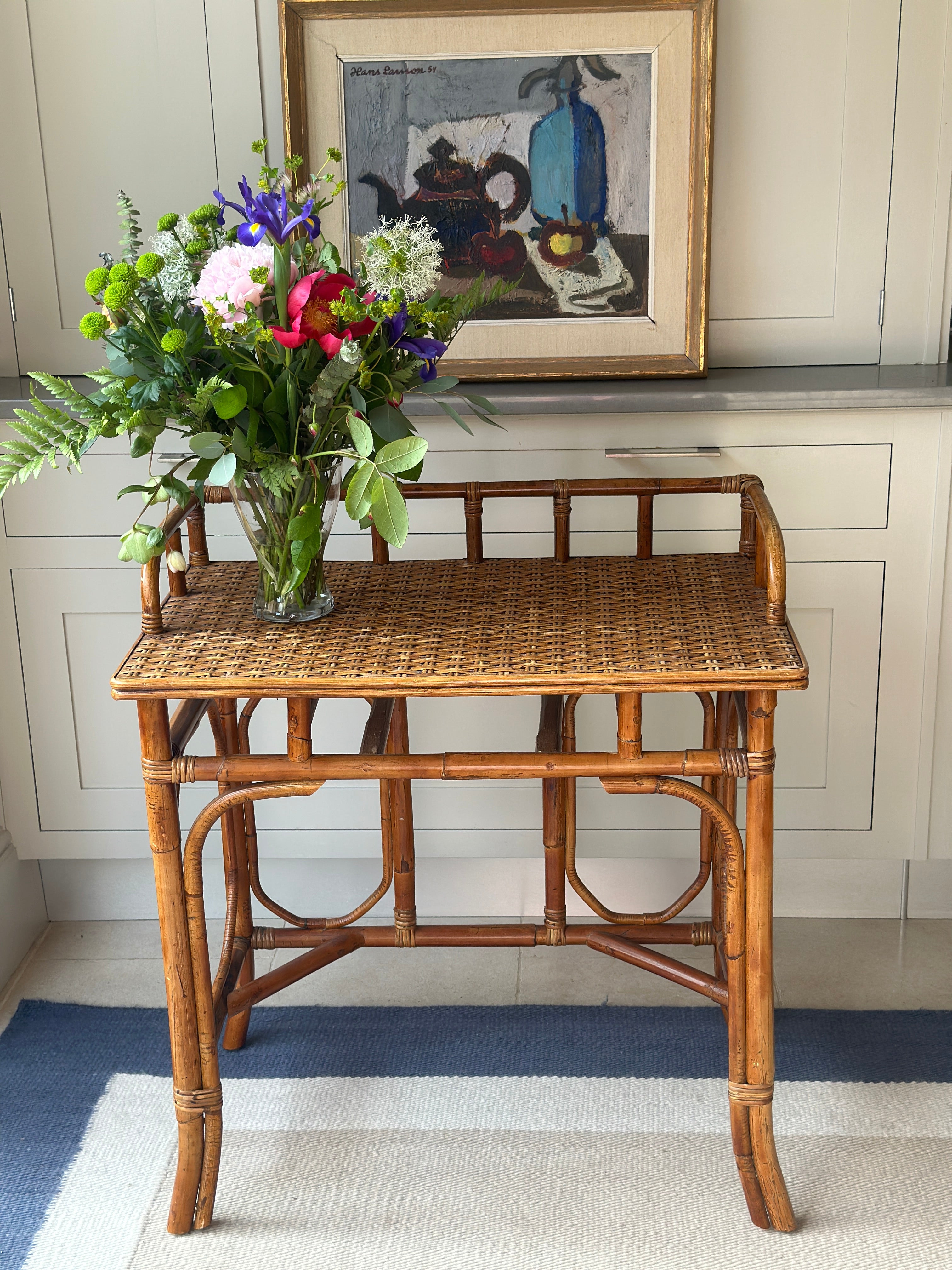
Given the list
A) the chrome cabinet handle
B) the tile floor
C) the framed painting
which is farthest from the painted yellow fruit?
the tile floor

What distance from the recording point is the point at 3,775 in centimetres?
225

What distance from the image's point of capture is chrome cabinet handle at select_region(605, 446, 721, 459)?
1.99 metres

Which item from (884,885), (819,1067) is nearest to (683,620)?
(819,1067)

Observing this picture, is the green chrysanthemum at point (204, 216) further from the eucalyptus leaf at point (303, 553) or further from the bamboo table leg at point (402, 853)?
the bamboo table leg at point (402, 853)

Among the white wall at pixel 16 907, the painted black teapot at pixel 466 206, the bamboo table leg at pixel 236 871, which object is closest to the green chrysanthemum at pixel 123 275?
the bamboo table leg at pixel 236 871

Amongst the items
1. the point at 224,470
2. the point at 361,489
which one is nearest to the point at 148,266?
the point at 224,470

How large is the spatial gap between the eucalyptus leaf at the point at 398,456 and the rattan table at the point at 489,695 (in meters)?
0.23

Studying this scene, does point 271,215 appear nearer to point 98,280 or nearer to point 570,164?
point 98,280

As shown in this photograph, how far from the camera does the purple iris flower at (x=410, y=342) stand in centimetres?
139

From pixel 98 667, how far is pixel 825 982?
4.74ft

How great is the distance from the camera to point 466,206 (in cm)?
207

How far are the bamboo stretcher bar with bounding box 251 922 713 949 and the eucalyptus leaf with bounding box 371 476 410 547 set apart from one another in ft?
2.53

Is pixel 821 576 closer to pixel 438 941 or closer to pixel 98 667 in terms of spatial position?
pixel 438 941

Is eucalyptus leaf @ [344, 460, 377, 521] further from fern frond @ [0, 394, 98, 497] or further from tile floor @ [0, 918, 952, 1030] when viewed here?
tile floor @ [0, 918, 952, 1030]
